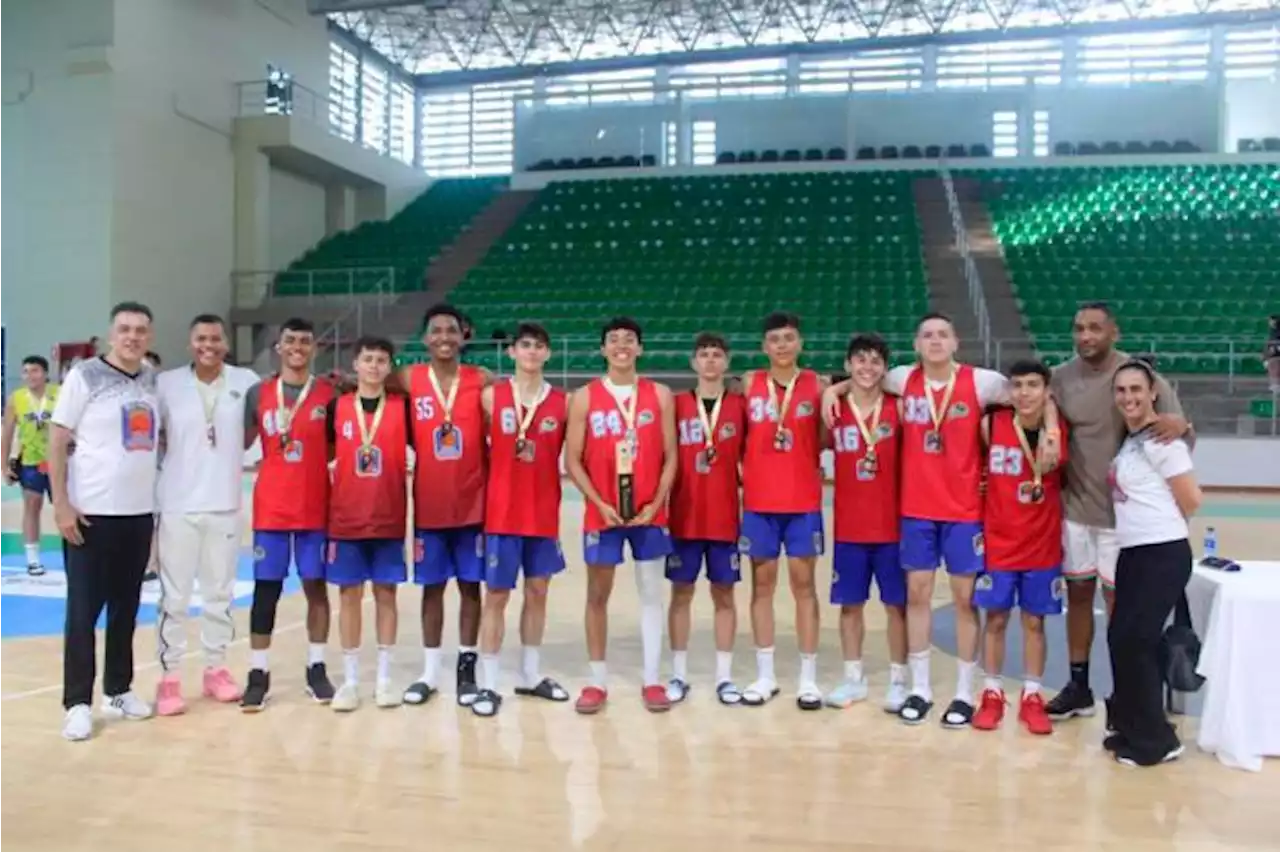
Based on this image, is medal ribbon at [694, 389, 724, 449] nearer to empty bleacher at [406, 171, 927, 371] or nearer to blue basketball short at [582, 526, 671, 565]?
blue basketball short at [582, 526, 671, 565]

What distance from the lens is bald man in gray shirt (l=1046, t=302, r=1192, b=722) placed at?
4223 millimetres

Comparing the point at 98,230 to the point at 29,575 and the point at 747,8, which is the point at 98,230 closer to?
the point at 29,575

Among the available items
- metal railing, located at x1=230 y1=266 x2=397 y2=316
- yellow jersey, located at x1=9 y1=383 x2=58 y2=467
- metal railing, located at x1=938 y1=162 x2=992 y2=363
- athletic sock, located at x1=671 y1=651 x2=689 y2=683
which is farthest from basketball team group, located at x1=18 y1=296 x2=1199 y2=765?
metal railing, located at x1=230 y1=266 x2=397 y2=316

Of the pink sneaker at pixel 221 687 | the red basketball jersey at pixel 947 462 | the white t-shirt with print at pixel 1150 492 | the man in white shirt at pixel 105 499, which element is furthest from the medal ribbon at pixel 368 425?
the white t-shirt with print at pixel 1150 492

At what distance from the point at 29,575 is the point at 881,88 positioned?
73.2 feet

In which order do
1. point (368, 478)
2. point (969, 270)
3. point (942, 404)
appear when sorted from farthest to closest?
point (969, 270) → point (368, 478) → point (942, 404)

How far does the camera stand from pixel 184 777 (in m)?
3.67

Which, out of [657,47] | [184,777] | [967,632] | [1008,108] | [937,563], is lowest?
[184,777]

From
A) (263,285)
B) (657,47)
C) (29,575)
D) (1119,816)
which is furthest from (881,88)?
(1119,816)

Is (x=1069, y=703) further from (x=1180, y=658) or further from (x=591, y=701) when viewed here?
(x=591, y=701)

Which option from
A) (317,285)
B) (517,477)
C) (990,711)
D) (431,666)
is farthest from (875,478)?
(317,285)

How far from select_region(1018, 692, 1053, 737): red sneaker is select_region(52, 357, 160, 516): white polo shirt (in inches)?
144

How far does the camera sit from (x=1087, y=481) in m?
4.25

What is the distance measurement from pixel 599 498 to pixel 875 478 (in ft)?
3.83
